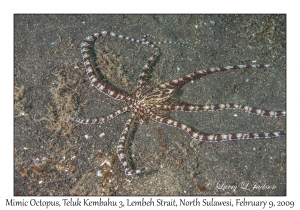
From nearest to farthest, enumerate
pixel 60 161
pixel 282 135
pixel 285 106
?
pixel 60 161
pixel 282 135
pixel 285 106

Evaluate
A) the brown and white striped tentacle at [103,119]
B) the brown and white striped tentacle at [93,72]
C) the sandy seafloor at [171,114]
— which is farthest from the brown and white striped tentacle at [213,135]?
the brown and white striped tentacle at [93,72]

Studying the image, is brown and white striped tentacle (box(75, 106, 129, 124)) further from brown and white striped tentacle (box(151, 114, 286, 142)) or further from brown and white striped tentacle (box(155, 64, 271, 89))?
brown and white striped tentacle (box(155, 64, 271, 89))

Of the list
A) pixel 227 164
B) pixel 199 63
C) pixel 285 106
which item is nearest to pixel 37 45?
pixel 199 63

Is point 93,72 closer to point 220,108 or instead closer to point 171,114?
point 171,114

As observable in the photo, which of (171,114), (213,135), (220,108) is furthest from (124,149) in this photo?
(220,108)

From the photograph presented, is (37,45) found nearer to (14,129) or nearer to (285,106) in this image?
(14,129)

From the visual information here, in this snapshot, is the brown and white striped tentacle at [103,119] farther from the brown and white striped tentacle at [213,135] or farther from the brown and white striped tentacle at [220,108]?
the brown and white striped tentacle at [220,108]
